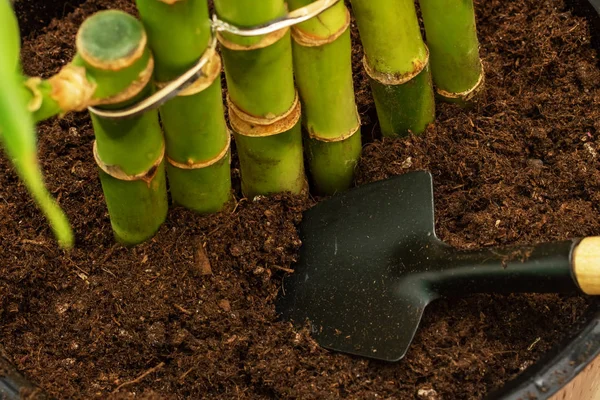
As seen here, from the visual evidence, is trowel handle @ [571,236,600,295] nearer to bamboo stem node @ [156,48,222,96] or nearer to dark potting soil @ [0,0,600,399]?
dark potting soil @ [0,0,600,399]

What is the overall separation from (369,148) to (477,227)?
7.7 inches

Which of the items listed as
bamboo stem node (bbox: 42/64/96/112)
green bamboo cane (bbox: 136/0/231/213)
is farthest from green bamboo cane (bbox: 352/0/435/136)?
bamboo stem node (bbox: 42/64/96/112)

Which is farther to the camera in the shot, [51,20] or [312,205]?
[51,20]

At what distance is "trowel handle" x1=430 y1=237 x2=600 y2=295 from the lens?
32.6 inches

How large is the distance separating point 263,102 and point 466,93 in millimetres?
350

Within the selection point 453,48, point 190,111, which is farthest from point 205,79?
point 453,48

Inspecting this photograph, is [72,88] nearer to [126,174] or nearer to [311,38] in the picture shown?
[126,174]

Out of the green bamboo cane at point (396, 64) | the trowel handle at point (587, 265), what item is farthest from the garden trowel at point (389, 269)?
the green bamboo cane at point (396, 64)

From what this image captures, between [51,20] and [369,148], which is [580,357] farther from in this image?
[51,20]

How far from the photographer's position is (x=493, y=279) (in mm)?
884

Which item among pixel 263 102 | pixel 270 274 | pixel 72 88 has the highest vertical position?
pixel 72 88

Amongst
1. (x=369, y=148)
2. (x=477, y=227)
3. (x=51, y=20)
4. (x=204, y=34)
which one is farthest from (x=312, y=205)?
(x=51, y=20)

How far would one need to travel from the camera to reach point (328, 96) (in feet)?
3.20

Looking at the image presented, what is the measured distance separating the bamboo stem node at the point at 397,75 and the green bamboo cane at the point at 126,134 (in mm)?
313
